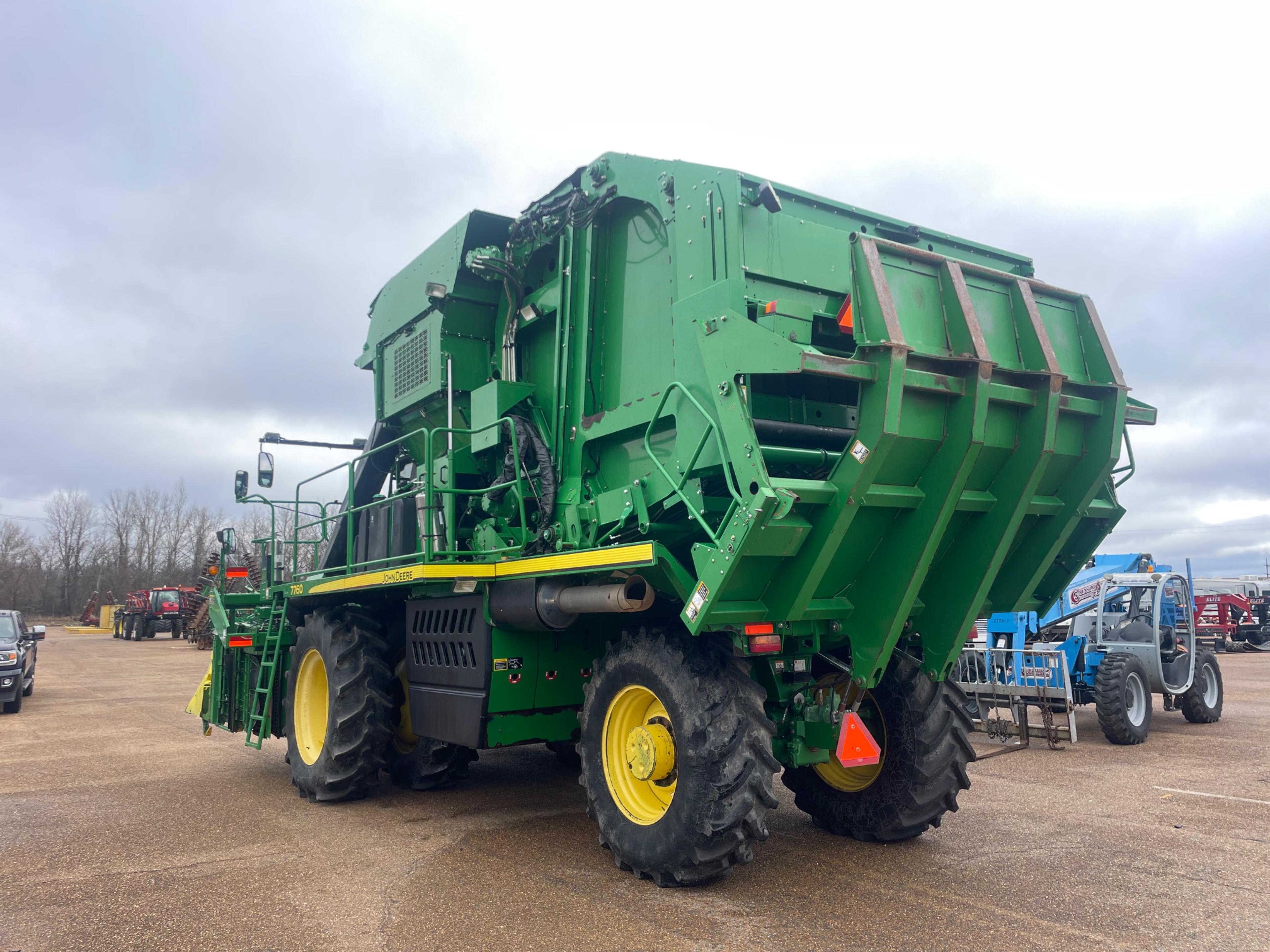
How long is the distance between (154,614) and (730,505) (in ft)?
134

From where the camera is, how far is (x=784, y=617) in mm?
4633

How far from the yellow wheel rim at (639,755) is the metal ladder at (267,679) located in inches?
174

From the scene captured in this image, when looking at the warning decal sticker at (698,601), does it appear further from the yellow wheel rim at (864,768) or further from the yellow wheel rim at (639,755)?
the yellow wheel rim at (864,768)

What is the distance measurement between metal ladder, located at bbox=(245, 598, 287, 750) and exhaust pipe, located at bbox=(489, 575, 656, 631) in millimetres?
3505

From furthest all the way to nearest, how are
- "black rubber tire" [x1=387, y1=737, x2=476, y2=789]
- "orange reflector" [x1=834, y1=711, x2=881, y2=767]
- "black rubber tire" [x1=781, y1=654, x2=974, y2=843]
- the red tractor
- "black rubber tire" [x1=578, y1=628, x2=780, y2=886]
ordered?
the red tractor → "black rubber tire" [x1=387, y1=737, x2=476, y2=789] → "black rubber tire" [x1=781, y1=654, x2=974, y2=843] → "orange reflector" [x1=834, y1=711, x2=881, y2=767] → "black rubber tire" [x1=578, y1=628, x2=780, y2=886]

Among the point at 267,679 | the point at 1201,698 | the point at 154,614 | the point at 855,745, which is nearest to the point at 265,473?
the point at 267,679

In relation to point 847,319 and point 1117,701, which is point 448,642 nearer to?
point 847,319

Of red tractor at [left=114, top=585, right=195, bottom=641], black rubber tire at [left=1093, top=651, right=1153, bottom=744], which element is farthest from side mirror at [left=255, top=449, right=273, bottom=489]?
red tractor at [left=114, top=585, right=195, bottom=641]

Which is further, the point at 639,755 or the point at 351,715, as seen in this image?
the point at 351,715

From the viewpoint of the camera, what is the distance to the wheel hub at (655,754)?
491cm

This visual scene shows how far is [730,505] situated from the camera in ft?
15.1

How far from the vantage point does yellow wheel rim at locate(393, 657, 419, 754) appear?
8.12 m


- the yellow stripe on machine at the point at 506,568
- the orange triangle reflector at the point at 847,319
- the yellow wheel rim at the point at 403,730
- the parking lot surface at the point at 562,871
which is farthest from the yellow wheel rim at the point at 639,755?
the yellow wheel rim at the point at 403,730

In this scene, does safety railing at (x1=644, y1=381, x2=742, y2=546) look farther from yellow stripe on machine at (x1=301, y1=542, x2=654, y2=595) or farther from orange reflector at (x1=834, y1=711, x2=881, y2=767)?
orange reflector at (x1=834, y1=711, x2=881, y2=767)
